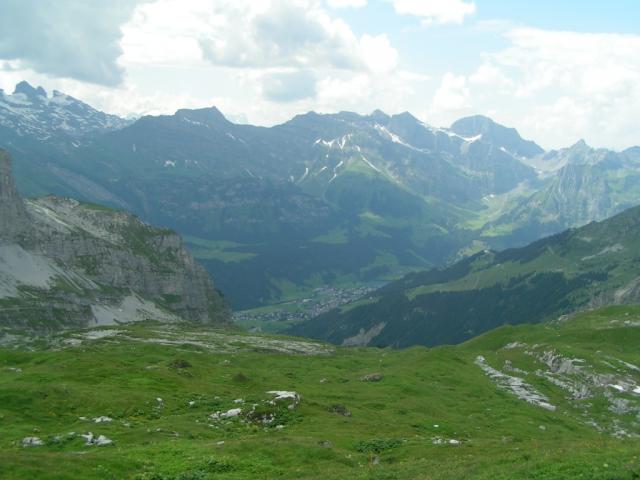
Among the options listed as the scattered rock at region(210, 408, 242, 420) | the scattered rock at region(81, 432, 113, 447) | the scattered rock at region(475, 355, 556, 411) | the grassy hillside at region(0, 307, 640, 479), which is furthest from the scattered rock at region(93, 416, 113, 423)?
the scattered rock at region(475, 355, 556, 411)

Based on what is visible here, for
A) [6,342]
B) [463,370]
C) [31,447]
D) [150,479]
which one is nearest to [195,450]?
[150,479]

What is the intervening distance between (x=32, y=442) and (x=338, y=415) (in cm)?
3043

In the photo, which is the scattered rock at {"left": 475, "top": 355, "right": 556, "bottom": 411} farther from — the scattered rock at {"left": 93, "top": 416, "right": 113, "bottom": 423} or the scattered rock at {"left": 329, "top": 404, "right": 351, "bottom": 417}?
the scattered rock at {"left": 93, "top": 416, "right": 113, "bottom": 423}

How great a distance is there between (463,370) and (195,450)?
262 ft

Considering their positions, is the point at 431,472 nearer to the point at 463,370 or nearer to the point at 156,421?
the point at 156,421

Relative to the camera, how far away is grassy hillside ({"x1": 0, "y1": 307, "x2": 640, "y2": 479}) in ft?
130

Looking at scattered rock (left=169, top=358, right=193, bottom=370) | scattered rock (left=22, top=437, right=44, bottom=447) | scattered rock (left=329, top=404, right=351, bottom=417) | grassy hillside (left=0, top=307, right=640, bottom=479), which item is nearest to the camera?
grassy hillside (left=0, top=307, right=640, bottom=479)

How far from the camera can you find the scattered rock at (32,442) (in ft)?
156

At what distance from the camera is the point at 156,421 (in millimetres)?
→ 57500

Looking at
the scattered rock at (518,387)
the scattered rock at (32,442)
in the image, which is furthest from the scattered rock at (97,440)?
the scattered rock at (518,387)

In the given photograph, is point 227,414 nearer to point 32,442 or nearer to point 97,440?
point 97,440

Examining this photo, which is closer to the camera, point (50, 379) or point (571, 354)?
point (50, 379)

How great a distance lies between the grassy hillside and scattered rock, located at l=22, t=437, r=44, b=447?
1.79 ft

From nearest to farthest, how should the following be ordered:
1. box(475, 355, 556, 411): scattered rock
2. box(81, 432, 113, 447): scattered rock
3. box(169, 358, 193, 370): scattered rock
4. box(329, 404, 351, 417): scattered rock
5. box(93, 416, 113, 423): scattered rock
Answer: box(81, 432, 113, 447): scattered rock < box(93, 416, 113, 423): scattered rock < box(329, 404, 351, 417): scattered rock < box(169, 358, 193, 370): scattered rock < box(475, 355, 556, 411): scattered rock
